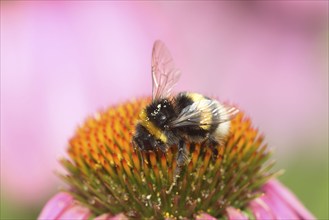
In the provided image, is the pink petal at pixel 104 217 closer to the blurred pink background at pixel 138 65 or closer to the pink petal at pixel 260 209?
the pink petal at pixel 260 209

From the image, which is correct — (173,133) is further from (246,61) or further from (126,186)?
(246,61)

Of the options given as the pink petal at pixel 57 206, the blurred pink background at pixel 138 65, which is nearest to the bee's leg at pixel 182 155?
the pink petal at pixel 57 206

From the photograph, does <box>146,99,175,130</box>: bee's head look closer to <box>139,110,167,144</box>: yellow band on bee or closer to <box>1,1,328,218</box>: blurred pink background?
<box>139,110,167,144</box>: yellow band on bee

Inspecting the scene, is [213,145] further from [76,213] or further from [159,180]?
[76,213]

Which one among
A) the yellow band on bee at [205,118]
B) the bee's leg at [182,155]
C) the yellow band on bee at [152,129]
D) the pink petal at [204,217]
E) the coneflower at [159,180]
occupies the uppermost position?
the yellow band on bee at [205,118]

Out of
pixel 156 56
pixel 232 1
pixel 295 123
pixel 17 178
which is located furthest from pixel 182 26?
pixel 156 56

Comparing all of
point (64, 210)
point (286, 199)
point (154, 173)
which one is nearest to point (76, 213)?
point (64, 210)

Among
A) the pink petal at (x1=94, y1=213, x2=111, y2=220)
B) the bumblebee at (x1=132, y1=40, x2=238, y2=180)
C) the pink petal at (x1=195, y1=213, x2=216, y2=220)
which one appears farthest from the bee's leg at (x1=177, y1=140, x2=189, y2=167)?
the pink petal at (x1=94, y1=213, x2=111, y2=220)
